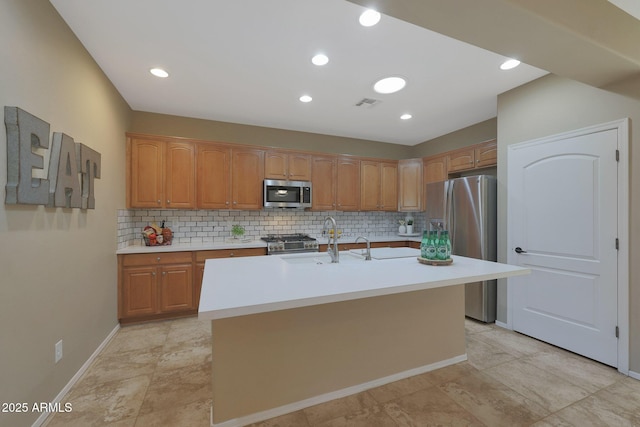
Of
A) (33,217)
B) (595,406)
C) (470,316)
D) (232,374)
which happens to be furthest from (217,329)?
(470,316)

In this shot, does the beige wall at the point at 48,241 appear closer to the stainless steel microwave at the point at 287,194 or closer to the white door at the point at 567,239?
the stainless steel microwave at the point at 287,194

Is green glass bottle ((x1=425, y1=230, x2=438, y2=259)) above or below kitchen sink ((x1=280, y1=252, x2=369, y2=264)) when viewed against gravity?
above

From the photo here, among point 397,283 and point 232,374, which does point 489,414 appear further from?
point 232,374

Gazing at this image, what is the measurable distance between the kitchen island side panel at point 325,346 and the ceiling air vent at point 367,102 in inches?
89.4

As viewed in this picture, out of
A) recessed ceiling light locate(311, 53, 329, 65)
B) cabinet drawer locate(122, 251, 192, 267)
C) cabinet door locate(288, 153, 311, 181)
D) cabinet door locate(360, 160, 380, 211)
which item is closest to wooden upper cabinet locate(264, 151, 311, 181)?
cabinet door locate(288, 153, 311, 181)

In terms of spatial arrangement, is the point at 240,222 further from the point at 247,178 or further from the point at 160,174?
the point at 160,174

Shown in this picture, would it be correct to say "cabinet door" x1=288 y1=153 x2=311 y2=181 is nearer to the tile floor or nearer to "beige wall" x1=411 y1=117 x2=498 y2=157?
"beige wall" x1=411 y1=117 x2=498 y2=157

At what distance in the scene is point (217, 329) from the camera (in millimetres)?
1571

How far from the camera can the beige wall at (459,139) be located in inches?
152

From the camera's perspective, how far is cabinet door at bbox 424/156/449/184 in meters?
4.32

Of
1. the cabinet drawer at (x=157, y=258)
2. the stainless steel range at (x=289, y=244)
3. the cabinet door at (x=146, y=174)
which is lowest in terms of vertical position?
the cabinet drawer at (x=157, y=258)

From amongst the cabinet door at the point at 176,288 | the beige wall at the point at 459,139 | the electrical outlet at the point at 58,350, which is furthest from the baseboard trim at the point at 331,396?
the beige wall at the point at 459,139

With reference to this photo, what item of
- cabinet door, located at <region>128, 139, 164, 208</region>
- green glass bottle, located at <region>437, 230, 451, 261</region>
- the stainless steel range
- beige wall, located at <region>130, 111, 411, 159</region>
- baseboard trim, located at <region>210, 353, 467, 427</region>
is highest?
beige wall, located at <region>130, 111, 411, 159</region>

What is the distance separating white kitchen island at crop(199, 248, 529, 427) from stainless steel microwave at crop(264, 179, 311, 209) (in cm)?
171
